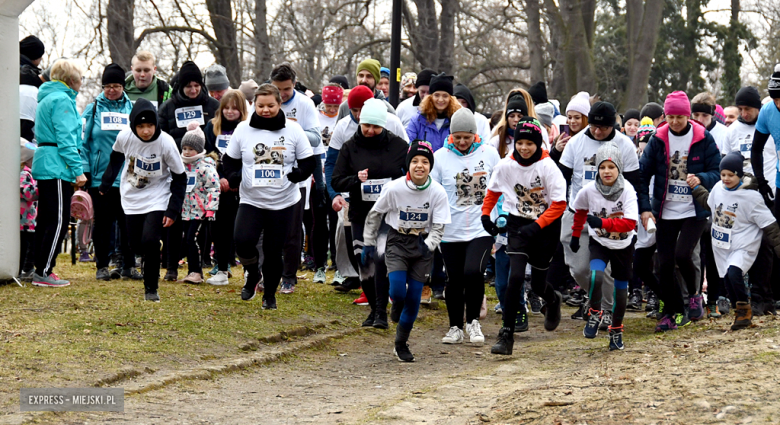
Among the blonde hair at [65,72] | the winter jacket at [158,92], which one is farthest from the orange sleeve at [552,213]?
the winter jacket at [158,92]

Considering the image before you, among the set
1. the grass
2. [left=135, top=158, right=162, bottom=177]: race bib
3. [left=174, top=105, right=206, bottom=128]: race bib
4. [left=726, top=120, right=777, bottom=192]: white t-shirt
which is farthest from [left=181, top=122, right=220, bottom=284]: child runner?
[left=726, top=120, right=777, bottom=192]: white t-shirt

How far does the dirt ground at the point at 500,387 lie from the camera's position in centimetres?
563

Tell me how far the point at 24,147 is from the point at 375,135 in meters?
3.98

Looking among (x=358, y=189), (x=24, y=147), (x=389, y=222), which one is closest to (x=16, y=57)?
(x=24, y=147)

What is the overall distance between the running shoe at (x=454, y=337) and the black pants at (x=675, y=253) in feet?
7.30

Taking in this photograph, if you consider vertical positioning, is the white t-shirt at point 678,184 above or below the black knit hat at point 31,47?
below

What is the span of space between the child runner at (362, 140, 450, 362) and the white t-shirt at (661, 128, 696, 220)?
107 inches

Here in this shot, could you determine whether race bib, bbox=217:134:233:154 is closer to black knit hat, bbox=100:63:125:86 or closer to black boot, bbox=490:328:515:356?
Result: black knit hat, bbox=100:63:125:86

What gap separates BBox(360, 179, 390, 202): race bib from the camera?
9.70m

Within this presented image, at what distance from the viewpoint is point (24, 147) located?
1067 centimetres

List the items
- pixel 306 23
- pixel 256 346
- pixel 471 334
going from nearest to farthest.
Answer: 1. pixel 256 346
2. pixel 471 334
3. pixel 306 23

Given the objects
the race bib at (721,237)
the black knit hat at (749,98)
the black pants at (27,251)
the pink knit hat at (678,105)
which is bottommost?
the black pants at (27,251)

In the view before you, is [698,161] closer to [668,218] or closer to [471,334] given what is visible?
[668,218]

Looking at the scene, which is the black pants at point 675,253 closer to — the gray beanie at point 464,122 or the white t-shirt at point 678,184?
the white t-shirt at point 678,184
